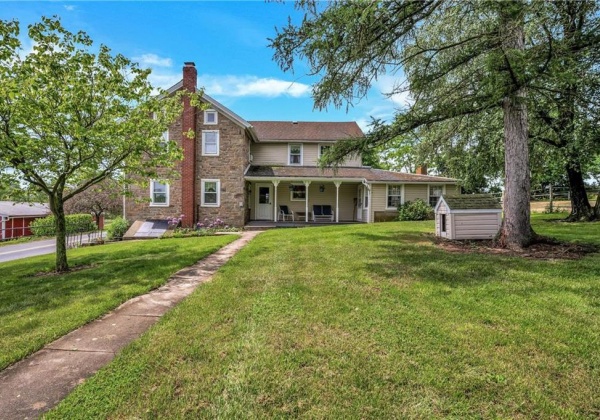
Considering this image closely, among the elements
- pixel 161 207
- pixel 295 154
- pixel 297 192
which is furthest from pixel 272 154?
pixel 161 207

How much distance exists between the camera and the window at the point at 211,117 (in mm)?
17297

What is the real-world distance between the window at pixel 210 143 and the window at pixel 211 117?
0.51m

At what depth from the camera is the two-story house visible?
674 inches

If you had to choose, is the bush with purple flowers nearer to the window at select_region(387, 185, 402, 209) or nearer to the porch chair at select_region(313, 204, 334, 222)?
the porch chair at select_region(313, 204, 334, 222)

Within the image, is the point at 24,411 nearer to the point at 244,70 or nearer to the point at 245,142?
the point at 244,70

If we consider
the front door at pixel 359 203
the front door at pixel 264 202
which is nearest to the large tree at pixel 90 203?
the front door at pixel 264 202

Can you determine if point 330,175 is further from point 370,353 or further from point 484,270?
point 370,353

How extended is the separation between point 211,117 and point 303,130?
658 cm

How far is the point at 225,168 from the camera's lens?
56.9 feet

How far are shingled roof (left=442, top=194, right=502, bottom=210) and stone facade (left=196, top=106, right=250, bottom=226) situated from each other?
11161 millimetres

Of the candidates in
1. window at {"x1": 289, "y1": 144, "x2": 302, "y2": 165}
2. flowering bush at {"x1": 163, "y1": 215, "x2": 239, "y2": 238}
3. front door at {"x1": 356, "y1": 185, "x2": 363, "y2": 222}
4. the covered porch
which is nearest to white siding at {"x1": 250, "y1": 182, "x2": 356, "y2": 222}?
the covered porch

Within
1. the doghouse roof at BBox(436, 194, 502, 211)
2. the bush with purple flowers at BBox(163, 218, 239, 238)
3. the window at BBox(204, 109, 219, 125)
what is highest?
the window at BBox(204, 109, 219, 125)

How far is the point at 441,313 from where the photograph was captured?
3.74m

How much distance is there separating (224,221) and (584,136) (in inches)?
618
